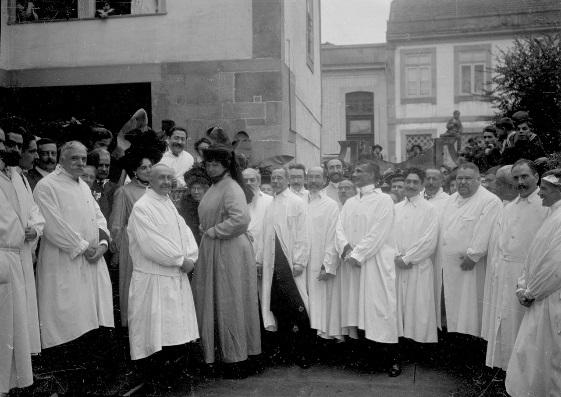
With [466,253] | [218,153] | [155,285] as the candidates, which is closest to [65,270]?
[155,285]

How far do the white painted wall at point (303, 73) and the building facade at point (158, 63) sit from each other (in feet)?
2.15

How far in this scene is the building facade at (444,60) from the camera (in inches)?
1103

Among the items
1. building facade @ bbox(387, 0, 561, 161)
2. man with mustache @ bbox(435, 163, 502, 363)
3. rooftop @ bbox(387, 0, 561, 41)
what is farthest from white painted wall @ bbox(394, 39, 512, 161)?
man with mustache @ bbox(435, 163, 502, 363)

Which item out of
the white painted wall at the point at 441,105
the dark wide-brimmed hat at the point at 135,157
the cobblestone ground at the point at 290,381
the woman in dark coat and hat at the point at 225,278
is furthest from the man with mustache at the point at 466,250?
the white painted wall at the point at 441,105

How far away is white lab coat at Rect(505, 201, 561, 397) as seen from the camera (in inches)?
182

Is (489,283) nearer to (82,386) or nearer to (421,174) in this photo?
(421,174)

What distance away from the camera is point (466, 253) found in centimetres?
651

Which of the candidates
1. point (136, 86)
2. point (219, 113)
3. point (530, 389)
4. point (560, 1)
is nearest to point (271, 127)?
point (219, 113)

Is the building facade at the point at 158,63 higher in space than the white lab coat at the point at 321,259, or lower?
higher

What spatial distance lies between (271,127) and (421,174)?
414cm

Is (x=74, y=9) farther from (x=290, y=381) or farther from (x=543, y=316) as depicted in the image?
(x=543, y=316)

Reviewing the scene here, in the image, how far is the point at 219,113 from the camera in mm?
10906

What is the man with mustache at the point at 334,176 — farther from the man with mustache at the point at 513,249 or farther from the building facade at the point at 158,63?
the man with mustache at the point at 513,249

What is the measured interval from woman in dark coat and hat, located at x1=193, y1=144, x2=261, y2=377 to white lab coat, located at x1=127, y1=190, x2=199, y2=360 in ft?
1.44
